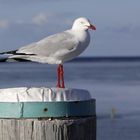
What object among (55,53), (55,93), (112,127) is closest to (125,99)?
(112,127)

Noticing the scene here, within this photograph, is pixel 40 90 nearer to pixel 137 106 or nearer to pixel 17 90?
pixel 17 90

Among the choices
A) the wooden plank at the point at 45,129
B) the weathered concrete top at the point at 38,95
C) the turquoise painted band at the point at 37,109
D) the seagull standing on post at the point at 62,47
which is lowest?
the wooden plank at the point at 45,129

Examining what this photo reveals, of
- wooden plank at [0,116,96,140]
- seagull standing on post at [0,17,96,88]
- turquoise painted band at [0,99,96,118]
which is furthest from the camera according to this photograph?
seagull standing on post at [0,17,96,88]

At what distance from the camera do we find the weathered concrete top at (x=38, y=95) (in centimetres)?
396

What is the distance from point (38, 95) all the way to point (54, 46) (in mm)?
2617

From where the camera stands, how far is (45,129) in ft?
12.5

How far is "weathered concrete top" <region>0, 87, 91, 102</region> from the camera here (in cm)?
396

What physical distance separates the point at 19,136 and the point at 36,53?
261 cm

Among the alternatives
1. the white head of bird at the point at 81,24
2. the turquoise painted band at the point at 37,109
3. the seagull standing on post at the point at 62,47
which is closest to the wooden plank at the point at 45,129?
the turquoise painted band at the point at 37,109

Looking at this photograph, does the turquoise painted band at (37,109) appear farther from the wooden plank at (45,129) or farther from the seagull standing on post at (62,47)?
the seagull standing on post at (62,47)

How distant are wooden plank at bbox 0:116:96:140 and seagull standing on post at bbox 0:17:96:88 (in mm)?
2084

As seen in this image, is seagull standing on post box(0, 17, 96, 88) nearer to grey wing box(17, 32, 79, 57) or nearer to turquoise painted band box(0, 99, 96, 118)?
grey wing box(17, 32, 79, 57)

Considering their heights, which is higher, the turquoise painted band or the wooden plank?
the turquoise painted band

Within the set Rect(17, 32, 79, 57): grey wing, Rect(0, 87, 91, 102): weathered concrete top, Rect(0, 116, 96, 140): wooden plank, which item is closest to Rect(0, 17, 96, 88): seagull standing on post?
Rect(17, 32, 79, 57): grey wing
